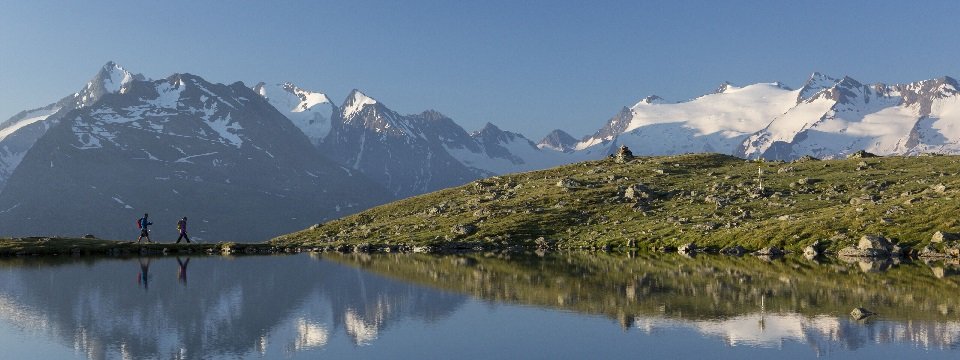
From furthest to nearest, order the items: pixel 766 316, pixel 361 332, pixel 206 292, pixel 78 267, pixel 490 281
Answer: pixel 78 267, pixel 490 281, pixel 206 292, pixel 766 316, pixel 361 332

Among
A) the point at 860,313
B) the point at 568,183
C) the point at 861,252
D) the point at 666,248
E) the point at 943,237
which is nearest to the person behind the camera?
the point at 860,313

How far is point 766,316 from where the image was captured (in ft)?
122

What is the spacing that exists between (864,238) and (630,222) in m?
31.6

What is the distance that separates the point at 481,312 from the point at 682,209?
2801 inches

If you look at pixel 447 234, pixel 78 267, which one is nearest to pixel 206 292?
pixel 78 267

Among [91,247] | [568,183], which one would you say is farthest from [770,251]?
[91,247]

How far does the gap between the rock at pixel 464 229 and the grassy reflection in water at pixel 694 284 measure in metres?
25.1

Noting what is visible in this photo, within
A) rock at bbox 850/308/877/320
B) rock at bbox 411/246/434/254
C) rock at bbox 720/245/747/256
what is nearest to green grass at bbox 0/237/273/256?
rock at bbox 411/246/434/254

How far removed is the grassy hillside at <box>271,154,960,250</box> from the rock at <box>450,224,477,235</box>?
14 centimetres

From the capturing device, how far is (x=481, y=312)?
39938 millimetres

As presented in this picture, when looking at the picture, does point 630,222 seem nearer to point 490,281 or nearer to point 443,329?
point 490,281

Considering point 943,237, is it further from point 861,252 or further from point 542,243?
point 542,243

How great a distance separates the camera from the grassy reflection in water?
39.8 meters

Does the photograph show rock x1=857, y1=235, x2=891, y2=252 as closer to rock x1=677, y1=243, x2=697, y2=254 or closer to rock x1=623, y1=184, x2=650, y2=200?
rock x1=677, y1=243, x2=697, y2=254
